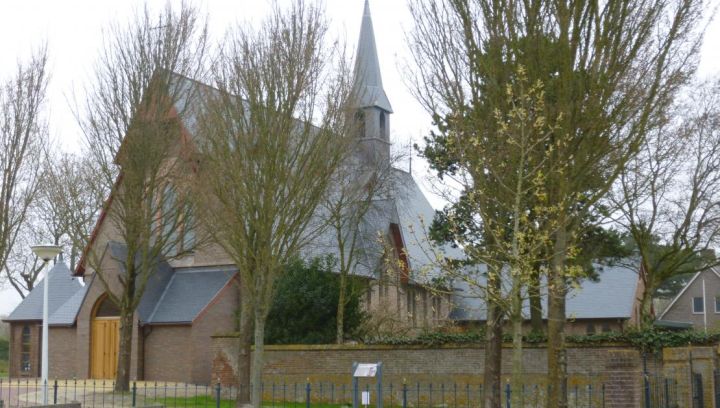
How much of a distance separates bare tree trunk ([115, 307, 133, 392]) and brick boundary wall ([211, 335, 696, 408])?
2.68m

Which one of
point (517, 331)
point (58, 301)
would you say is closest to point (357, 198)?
point (517, 331)

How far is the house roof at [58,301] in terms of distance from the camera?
36.4 metres

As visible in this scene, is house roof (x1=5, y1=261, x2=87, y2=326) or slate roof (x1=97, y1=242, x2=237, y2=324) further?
house roof (x1=5, y1=261, x2=87, y2=326)

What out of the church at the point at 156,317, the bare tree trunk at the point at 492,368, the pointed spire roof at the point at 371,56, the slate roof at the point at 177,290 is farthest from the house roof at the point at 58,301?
the bare tree trunk at the point at 492,368

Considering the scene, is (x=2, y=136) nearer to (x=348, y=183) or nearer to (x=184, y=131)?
(x=184, y=131)

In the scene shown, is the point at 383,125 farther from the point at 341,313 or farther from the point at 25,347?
the point at 341,313

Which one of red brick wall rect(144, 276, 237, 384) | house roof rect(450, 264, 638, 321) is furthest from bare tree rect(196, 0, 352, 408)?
house roof rect(450, 264, 638, 321)

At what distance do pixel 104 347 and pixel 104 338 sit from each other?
35 cm

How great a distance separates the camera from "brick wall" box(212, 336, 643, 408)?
76.9 feet

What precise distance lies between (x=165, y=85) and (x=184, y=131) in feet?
5.82

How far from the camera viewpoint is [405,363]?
25469 millimetres

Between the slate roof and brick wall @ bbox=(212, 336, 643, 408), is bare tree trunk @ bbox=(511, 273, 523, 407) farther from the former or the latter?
the slate roof

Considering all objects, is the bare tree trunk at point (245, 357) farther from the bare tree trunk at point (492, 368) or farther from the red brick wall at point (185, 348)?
the red brick wall at point (185, 348)

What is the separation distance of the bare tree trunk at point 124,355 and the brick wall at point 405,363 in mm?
2676
